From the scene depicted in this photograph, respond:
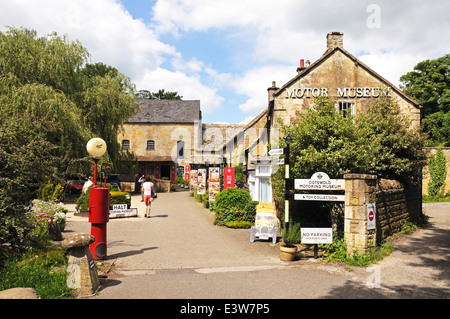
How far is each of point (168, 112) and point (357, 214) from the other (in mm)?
37728

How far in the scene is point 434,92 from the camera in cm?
3716

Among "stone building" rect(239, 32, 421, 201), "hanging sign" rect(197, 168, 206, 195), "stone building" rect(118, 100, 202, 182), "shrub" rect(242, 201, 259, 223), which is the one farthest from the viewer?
"stone building" rect(118, 100, 202, 182)

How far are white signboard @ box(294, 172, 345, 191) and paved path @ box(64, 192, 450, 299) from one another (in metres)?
1.83

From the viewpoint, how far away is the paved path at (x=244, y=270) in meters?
5.88

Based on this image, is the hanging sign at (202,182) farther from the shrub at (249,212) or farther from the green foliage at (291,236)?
the green foliage at (291,236)

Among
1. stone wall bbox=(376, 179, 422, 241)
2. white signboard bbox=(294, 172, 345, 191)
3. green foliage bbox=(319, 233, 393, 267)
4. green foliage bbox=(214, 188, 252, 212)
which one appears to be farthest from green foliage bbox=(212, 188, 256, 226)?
stone wall bbox=(376, 179, 422, 241)

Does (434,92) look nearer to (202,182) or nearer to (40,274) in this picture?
(202,182)

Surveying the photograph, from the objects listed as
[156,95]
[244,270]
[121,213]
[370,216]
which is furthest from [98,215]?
[156,95]

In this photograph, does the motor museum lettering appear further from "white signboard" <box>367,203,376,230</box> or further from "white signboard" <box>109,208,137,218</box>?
"white signboard" <box>367,203,376,230</box>

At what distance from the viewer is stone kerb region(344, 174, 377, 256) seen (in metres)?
8.12

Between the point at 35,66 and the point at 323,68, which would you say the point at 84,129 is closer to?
the point at 35,66

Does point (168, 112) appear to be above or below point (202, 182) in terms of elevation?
above
